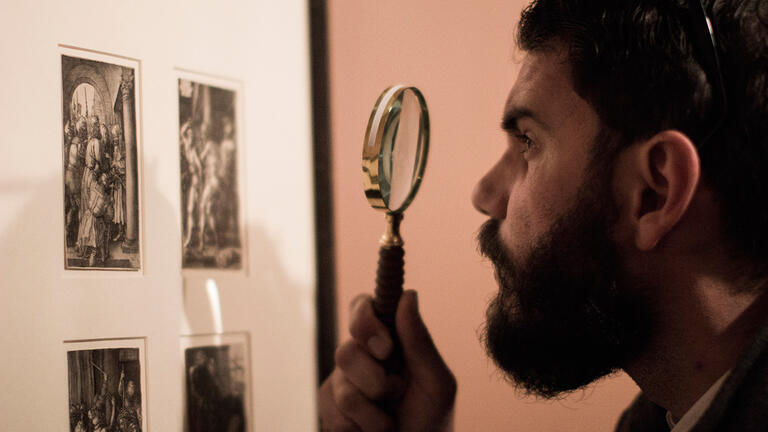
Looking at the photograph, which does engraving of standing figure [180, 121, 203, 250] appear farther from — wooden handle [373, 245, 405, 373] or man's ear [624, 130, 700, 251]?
man's ear [624, 130, 700, 251]

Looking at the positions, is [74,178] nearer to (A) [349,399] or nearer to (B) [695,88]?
(A) [349,399]

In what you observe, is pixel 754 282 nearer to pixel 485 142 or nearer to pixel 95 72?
pixel 485 142

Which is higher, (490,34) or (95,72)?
(490,34)

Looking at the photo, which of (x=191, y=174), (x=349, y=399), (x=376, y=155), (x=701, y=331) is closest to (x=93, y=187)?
(x=191, y=174)

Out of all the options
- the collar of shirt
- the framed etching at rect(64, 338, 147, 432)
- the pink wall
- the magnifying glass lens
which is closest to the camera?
the framed etching at rect(64, 338, 147, 432)

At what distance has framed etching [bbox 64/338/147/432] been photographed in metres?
0.72

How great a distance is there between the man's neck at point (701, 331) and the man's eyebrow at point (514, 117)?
11.0 inches

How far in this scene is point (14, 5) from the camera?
69 centimetres

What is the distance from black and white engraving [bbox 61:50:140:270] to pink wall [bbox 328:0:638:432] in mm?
410

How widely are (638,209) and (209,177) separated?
530 mm

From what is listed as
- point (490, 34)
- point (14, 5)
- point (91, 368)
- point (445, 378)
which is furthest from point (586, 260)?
point (14, 5)

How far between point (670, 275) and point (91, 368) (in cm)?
68

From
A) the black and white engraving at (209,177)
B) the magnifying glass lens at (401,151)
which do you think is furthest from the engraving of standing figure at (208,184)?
the magnifying glass lens at (401,151)

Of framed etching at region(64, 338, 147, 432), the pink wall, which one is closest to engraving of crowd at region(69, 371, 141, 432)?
framed etching at region(64, 338, 147, 432)
